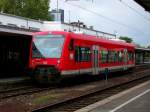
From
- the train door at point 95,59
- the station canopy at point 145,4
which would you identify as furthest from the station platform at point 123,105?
the train door at point 95,59

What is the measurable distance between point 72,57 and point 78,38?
1.35m

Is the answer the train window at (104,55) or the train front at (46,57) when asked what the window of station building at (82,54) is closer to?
the train front at (46,57)

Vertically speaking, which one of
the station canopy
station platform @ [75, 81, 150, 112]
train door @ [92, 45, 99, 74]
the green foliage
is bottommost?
station platform @ [75, 81, 150, 112]

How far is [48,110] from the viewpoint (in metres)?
15.9

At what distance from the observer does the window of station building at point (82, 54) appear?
2656 cm

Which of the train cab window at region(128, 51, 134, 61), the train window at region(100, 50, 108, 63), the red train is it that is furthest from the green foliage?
the red train

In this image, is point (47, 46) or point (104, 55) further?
point (104, 55)

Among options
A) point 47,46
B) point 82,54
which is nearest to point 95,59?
point 82,54

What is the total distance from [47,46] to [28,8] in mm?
72053

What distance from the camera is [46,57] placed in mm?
25562

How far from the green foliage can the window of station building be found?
64.6 m

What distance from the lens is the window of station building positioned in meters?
26.6

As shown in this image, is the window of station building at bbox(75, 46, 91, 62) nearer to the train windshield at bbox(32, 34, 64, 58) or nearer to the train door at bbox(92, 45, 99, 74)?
the train door at bbox(92, 45, 99, 74)

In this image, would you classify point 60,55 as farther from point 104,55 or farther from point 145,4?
point 104,55
